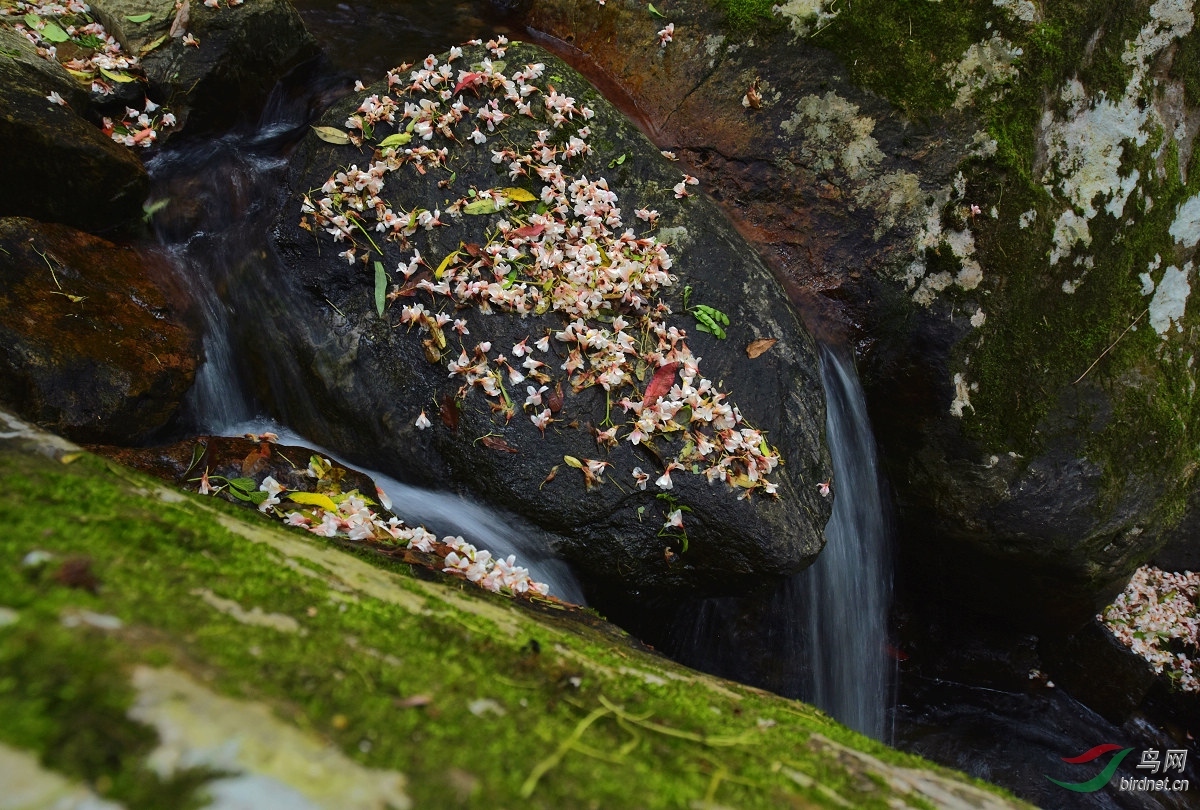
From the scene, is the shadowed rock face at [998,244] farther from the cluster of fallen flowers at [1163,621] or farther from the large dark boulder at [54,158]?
the large dark boulder at [54,158]

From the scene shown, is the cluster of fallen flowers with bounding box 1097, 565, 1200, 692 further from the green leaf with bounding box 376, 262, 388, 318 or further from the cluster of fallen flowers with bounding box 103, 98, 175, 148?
the cluster of fallen flowers with bounding box 103, 98, 175, 148

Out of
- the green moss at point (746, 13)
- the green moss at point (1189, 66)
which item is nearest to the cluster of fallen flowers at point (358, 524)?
the green moss at point (746, 13)

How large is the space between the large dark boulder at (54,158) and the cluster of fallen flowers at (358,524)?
2.17m

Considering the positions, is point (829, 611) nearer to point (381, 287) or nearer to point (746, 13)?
point (381, 287)

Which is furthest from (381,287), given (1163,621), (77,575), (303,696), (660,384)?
(1163,621)

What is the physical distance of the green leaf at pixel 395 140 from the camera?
441 centimetres

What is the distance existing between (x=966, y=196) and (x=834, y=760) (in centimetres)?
431

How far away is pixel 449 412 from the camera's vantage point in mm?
3879

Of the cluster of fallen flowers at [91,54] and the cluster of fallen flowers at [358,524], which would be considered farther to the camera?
the cluster of fallen flowers at [91,54]

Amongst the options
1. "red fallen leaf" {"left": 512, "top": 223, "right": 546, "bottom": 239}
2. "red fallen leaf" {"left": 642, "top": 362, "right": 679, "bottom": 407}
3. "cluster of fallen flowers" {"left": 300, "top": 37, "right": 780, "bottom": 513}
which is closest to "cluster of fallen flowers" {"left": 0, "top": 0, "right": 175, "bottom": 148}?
"cluster of fallen flowers" {"left": 300, "top": 37, "right": 780, "bottom": 513}

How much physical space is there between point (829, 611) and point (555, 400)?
257 centimetres

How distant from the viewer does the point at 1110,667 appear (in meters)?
5.98

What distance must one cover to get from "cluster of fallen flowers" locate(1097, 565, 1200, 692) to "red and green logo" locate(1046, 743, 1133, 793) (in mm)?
923

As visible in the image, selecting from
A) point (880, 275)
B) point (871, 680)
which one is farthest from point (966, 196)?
point (871, 680)
